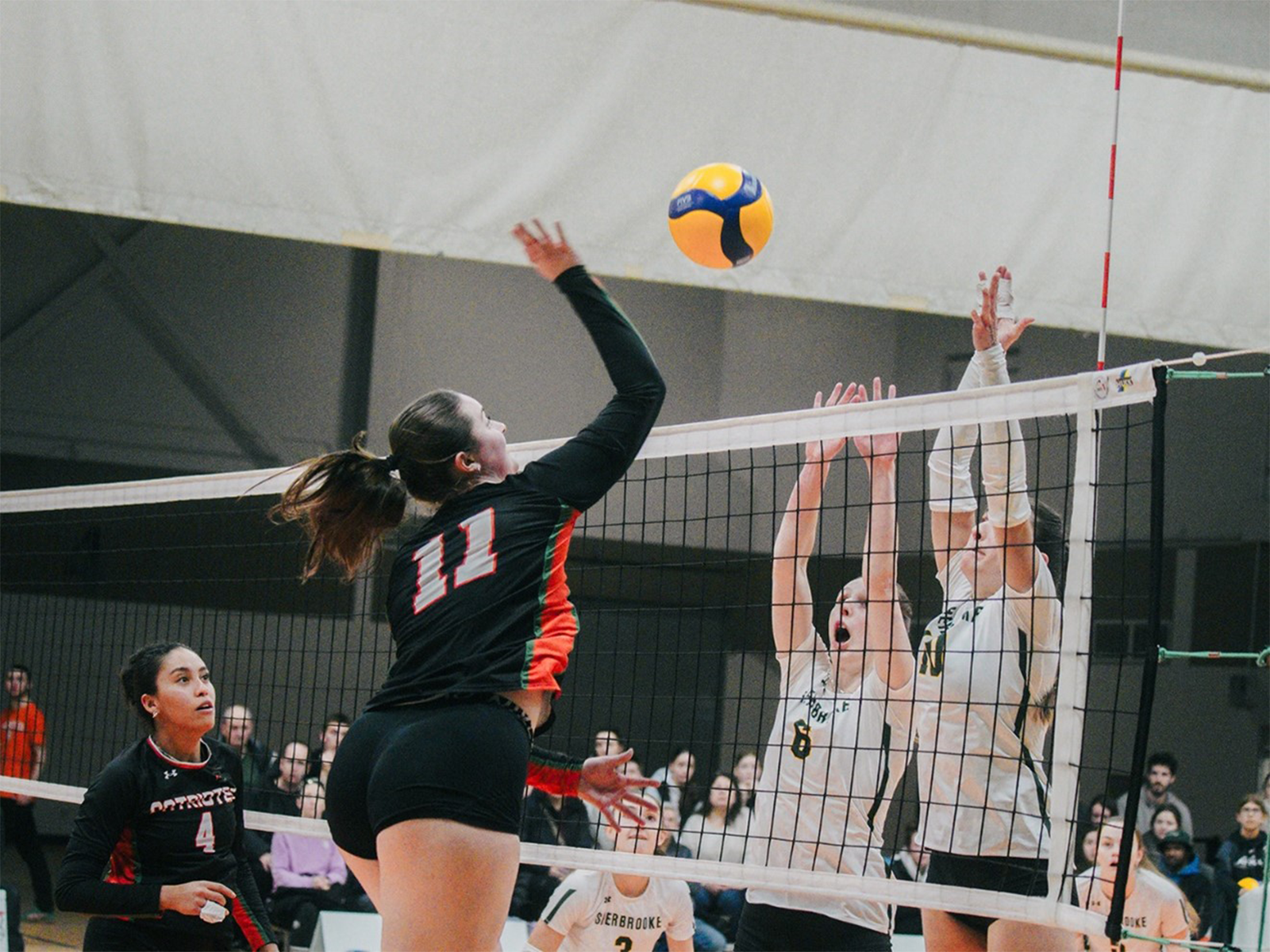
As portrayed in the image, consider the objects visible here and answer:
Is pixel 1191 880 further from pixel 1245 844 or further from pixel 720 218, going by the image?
pixel 720 218

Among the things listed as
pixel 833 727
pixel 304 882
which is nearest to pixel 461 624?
pixel 833 727

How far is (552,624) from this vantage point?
2.97 metres

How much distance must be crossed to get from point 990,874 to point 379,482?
1995 mm

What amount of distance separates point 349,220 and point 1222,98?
233 inches

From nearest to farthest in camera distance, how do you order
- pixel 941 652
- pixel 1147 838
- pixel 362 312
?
pixel 941 652 < pixel 1147 838 < pixel 362 312

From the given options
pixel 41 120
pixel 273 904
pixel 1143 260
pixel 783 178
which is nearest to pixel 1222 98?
pixel 1143 260

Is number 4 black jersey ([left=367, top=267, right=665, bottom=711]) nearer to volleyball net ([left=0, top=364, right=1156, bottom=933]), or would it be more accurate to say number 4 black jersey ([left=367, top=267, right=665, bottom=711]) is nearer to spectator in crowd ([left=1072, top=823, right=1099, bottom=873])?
volleyball net ([left=0, top=364, right=1156, bottom=933])

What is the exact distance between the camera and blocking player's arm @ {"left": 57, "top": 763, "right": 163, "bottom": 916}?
167 inches

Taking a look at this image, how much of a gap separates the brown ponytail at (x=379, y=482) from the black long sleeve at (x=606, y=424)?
22 centimetres

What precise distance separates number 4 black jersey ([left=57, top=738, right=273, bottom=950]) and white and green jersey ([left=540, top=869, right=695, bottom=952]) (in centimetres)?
199

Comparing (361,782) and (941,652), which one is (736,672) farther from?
(361,782)

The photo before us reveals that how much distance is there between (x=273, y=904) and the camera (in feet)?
29.9

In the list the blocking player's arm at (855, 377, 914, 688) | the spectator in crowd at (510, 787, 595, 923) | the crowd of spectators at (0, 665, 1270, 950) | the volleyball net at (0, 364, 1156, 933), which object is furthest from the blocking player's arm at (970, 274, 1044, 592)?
the spectator in crowd at (510, 787, 595, 923)

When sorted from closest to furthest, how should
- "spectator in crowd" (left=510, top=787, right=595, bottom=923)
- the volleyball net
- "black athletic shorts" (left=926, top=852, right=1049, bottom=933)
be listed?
"black athletic shorts" (left=926, top=852, right=1049, bottom=933), the volleyball net, "spectator in crowd" (left=510, top=787, right=595, bottom=923)
